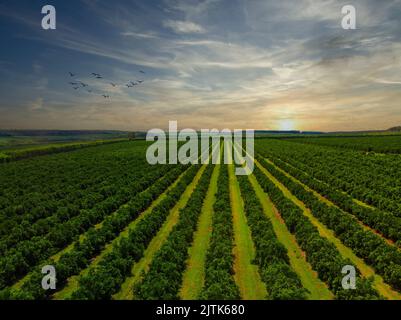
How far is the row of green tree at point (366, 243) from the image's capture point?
51.5ft

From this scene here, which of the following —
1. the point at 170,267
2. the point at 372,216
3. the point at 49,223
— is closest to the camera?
the point at 170,267

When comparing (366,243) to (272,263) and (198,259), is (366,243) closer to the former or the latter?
(272,263)

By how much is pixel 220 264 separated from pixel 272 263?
2.95 meters

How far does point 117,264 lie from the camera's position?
1650 cm

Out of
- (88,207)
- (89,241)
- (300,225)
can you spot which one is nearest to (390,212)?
(300,225)

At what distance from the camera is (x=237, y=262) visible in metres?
18.3

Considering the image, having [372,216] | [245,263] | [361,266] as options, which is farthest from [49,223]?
[372,216]

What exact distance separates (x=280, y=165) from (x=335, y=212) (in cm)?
3358

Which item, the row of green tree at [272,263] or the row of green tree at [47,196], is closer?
the row of green tree at [272,263]

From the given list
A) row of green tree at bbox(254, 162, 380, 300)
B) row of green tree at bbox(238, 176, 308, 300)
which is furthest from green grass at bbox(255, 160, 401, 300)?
row of green tree at bbox(238, 176, 308, 300)

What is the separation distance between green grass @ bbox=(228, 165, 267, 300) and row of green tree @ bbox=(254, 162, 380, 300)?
3332 mm

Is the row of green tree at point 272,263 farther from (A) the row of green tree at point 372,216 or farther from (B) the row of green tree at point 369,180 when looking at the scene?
(B) the row of green tree at point 369,180

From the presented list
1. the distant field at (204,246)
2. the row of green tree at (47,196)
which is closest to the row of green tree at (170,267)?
the distant field at (204,246)

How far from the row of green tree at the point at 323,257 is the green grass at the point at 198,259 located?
6.44 m
